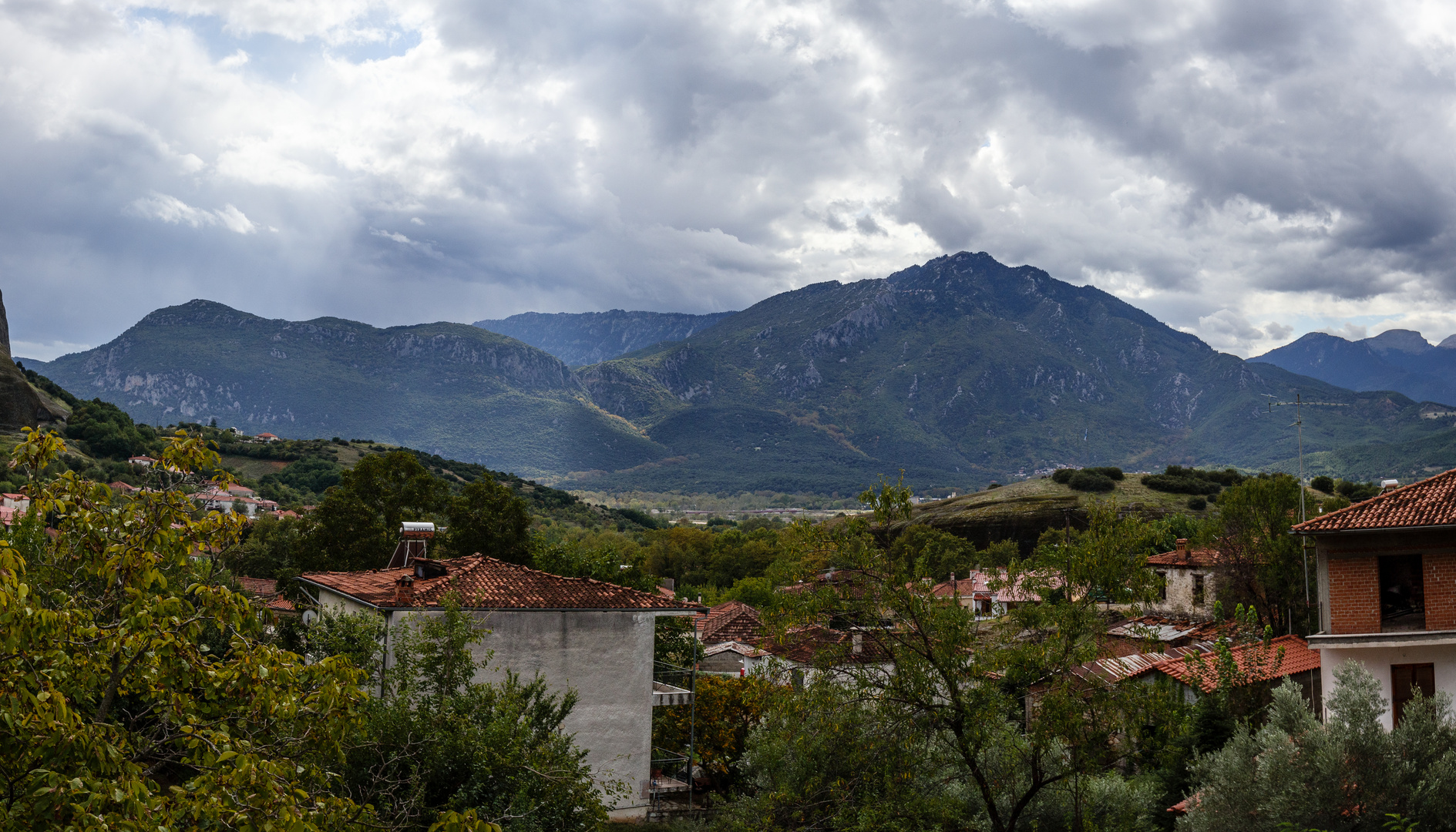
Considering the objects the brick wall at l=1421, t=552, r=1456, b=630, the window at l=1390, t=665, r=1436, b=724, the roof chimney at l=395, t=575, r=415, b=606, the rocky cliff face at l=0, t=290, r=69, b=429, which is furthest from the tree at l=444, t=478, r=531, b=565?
the rocky cliff face at l=0, t=290, r=69, b=429

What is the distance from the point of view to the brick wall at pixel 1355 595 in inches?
782

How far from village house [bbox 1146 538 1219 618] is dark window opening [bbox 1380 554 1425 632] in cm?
3169

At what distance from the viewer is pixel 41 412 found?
110188 mm

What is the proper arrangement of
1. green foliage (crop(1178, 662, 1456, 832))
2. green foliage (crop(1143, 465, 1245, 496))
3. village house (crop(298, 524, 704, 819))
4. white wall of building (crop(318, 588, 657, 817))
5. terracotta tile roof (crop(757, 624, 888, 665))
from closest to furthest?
green foliage (crop(1178, 662, 1456, 832)), terracotta tile roof (crop(757, 624, 888, 665)), village house (crop(298, 524, 704, 819)), white wall of building (crop(318, 588, 657, 817)), green foliage (crop(1143, 465, 1245, 496))

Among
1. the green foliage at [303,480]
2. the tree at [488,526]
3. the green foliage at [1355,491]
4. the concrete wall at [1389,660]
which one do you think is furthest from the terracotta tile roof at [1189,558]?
the green foliage at [303,480]

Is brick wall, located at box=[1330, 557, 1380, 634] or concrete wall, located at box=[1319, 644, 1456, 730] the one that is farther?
brick wall, located at box=[1330, 557, 1380, 634]

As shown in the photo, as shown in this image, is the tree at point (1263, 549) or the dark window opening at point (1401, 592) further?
the tree at point (1263, 549)

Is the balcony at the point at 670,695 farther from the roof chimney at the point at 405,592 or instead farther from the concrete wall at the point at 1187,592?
the concrete wall at the point at 1187,592

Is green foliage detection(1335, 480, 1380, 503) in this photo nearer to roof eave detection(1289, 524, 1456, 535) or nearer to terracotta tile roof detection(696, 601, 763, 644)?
terracotta tile roof detection(696, 601, 763, 644)

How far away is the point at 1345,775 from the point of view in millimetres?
14062

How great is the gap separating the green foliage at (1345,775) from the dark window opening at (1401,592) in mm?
4845

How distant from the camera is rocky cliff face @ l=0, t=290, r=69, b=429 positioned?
10425cm

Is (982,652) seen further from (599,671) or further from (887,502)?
(599,671)

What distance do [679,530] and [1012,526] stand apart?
4310 centimetres
